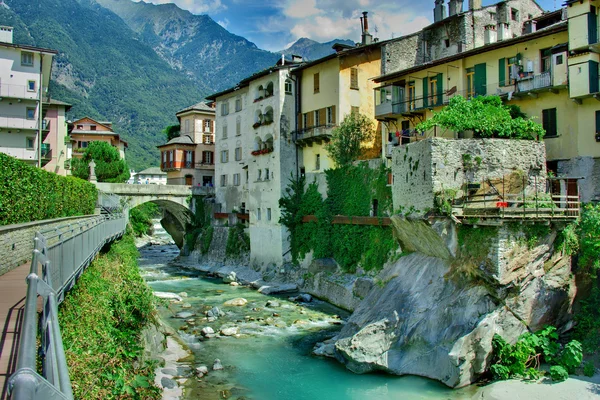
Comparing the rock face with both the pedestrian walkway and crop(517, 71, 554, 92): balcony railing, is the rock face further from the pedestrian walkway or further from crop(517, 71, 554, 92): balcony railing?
the pedestrian walkway

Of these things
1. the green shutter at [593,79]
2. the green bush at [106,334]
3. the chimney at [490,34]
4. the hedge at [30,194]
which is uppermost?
the chimney at [490,34]

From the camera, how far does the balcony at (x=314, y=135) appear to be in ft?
138

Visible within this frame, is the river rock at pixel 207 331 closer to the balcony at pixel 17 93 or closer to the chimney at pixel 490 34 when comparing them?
the chimney at pixel 490 34

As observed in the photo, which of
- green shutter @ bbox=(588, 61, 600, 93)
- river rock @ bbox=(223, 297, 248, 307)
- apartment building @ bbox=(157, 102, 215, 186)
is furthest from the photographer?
apartment building @ bbox=(157, 102, 215, 186)

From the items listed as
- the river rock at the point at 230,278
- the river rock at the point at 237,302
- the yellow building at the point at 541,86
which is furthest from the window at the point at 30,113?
the yellow building at the point at 541,86

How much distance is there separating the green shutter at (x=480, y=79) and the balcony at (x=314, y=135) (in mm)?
12437

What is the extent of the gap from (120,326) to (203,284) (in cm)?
2812

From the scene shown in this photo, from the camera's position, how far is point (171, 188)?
190 ft

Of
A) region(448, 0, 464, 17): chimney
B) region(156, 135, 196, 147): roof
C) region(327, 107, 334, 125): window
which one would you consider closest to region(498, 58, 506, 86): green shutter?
region(448, 0, 464, 17): chimney

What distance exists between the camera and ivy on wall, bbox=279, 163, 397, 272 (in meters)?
34.5

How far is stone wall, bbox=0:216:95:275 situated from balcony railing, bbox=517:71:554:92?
2502 cm

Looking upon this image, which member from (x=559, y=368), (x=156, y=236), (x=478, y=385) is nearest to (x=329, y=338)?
(x=478, y=385)

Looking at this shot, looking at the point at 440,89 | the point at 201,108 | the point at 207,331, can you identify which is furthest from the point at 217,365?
the point at 201,108

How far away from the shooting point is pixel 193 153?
224 feet
